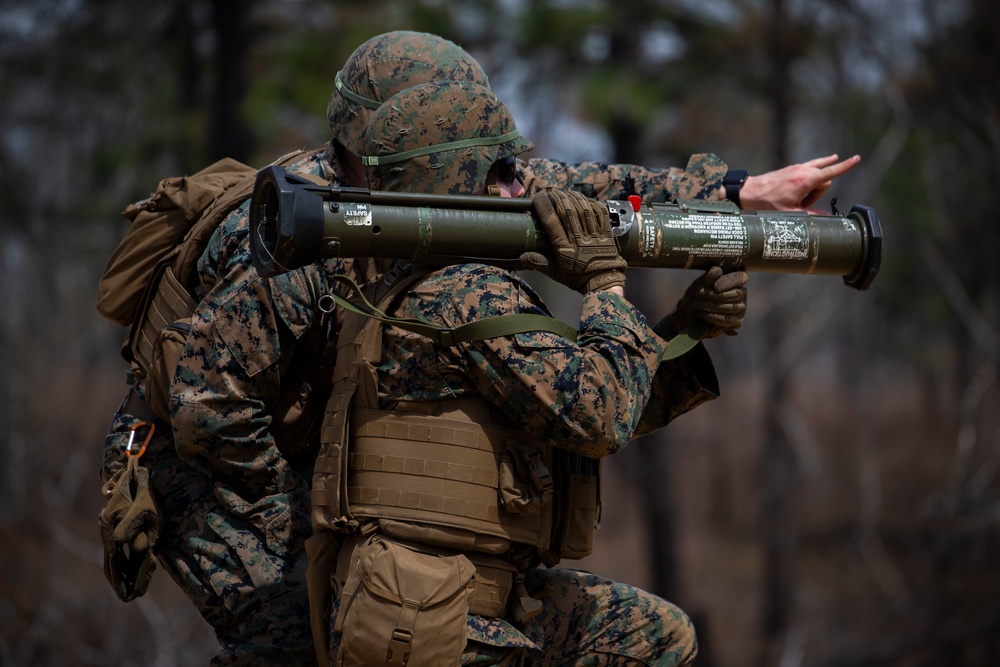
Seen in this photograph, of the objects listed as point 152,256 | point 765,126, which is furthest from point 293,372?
point 765,126

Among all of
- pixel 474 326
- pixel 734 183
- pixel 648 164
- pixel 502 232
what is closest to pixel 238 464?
pixel 474 326

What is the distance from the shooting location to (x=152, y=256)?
376 cm

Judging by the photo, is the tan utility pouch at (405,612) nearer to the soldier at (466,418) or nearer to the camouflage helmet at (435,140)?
the soldier at (466,418)

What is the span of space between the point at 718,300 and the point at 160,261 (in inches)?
70.6

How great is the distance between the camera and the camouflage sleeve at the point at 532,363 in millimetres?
2893

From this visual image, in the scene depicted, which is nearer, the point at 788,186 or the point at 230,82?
the point at 788,186

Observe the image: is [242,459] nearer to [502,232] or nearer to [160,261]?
[160,261]

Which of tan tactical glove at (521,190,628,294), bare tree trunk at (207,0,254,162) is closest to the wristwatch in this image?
tan tactical glove at (521,190,628,294)

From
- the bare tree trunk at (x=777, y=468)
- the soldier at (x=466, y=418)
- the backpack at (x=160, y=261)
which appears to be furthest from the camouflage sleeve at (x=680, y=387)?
the bare tree trunk at (x=777, y=468)

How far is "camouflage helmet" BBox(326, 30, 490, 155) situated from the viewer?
3914 millimetres

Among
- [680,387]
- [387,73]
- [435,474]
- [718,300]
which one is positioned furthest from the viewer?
[387,73]

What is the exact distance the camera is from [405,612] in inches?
113

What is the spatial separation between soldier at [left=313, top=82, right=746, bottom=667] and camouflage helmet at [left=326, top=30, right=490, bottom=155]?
0.72 meters

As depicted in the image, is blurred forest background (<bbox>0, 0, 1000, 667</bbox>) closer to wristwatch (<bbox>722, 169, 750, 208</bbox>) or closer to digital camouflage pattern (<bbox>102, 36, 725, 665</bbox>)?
digital camouflage pattern (<bbox>102, 36, 725, 665</bbox>)
